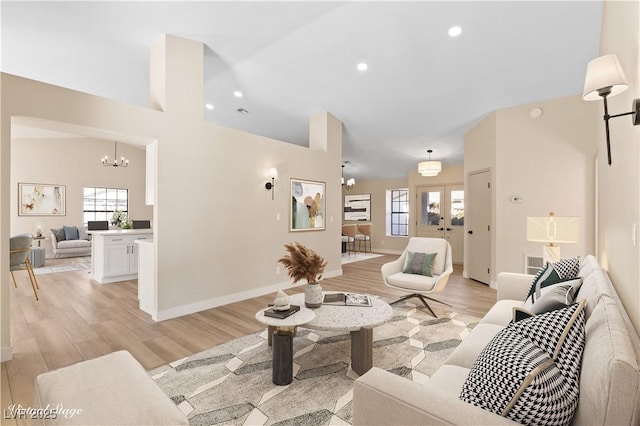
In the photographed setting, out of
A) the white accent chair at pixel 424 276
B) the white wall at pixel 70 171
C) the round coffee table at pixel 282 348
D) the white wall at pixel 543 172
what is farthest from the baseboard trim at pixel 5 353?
the white wall at pixel 70 171

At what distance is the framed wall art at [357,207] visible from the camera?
423 inches

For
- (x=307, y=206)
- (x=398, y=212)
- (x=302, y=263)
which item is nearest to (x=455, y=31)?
(x=302, y=263)

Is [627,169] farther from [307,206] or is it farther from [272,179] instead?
[307,206]

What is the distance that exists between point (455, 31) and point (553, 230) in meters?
2.58

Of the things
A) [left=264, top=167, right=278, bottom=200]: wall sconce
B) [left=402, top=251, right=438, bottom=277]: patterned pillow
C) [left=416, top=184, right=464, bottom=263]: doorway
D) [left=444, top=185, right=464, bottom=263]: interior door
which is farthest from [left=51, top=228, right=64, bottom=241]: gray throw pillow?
[left=444, top=185, right=464, bottom=263]: interior door

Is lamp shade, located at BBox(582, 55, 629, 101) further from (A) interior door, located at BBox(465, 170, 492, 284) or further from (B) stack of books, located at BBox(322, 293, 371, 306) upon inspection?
(A) interior door, located at BBox(465, 170, 492, 284)

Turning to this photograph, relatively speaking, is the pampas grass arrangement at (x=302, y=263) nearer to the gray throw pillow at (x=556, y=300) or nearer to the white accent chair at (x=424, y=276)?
the gray throw pillow at (x=556, y=300)

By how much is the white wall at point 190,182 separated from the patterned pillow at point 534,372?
3591mm

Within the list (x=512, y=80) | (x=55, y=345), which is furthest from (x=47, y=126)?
(x=512, y=80)

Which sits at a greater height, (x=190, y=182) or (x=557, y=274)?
(x=190, y=182)

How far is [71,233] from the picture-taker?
28.4 ft

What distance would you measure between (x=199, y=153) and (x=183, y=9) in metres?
1.60

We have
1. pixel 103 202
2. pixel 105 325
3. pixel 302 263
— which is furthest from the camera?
pixel 103 202

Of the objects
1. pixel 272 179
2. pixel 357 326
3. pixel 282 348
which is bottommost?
pixel 282 348
